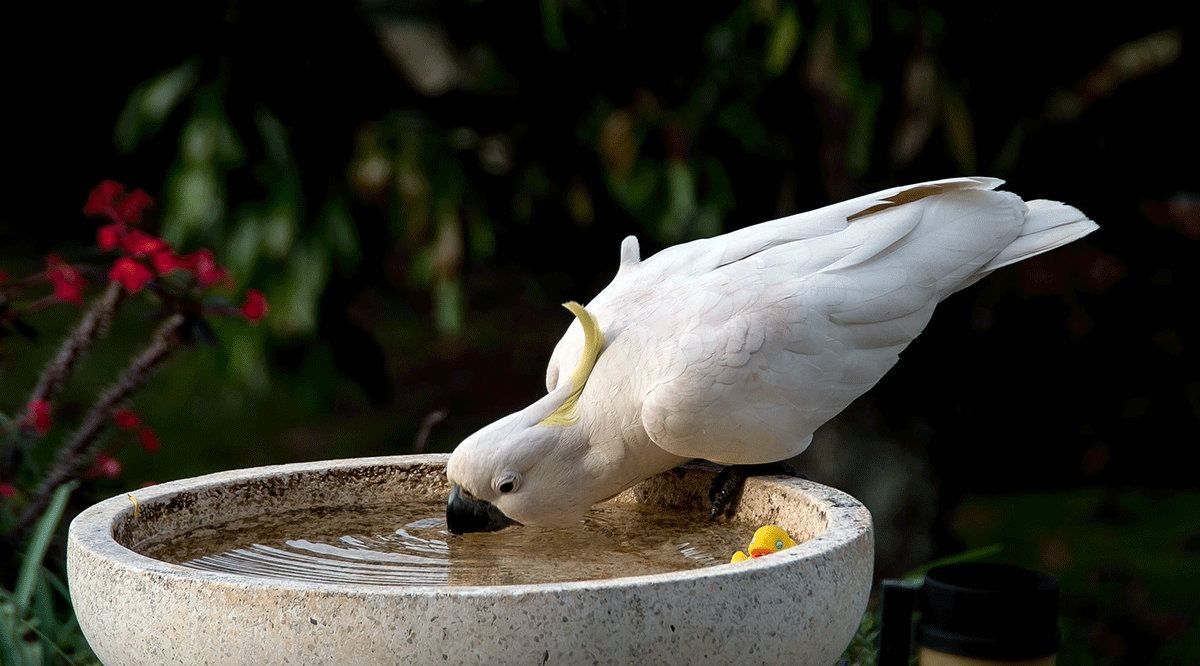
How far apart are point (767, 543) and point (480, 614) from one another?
57 cm

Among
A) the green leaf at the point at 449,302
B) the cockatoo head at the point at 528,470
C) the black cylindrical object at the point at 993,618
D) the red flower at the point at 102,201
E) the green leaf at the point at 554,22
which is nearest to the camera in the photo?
the black cylindrical object at the point at 993,618

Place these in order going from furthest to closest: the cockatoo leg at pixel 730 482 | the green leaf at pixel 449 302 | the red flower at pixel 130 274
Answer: the green leaf at pixel 449 302, the red flower at pixel 130 274, the cockatoo leg at pixel 730 482

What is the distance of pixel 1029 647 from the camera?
1318 mm

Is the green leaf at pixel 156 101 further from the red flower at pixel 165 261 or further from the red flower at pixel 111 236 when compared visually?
the red flower at pixel 165 261

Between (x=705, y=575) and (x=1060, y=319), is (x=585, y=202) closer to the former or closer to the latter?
Answer: (x=1060, y=319)

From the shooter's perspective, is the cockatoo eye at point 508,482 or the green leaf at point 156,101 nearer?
the cockatoo eye at point 508,482

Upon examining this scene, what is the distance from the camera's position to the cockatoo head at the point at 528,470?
5.58 ft

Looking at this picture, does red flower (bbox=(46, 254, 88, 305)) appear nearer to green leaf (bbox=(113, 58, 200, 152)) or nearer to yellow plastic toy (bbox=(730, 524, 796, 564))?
green leaf (bbox=(113, 58, 200, 152))

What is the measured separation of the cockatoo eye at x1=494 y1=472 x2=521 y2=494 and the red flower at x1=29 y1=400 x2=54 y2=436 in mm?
1174

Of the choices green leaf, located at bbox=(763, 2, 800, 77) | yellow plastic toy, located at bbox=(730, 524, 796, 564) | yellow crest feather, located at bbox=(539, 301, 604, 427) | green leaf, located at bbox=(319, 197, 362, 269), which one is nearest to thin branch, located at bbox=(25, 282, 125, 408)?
green leaf, located at bbox=(319, 197, 362, 269)

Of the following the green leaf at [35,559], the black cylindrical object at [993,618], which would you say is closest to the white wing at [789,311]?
the black cylindrical object at [993,618]

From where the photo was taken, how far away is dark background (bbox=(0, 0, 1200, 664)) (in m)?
3.05

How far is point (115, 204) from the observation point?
2418mm

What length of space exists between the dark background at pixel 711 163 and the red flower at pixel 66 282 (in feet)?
0.45
